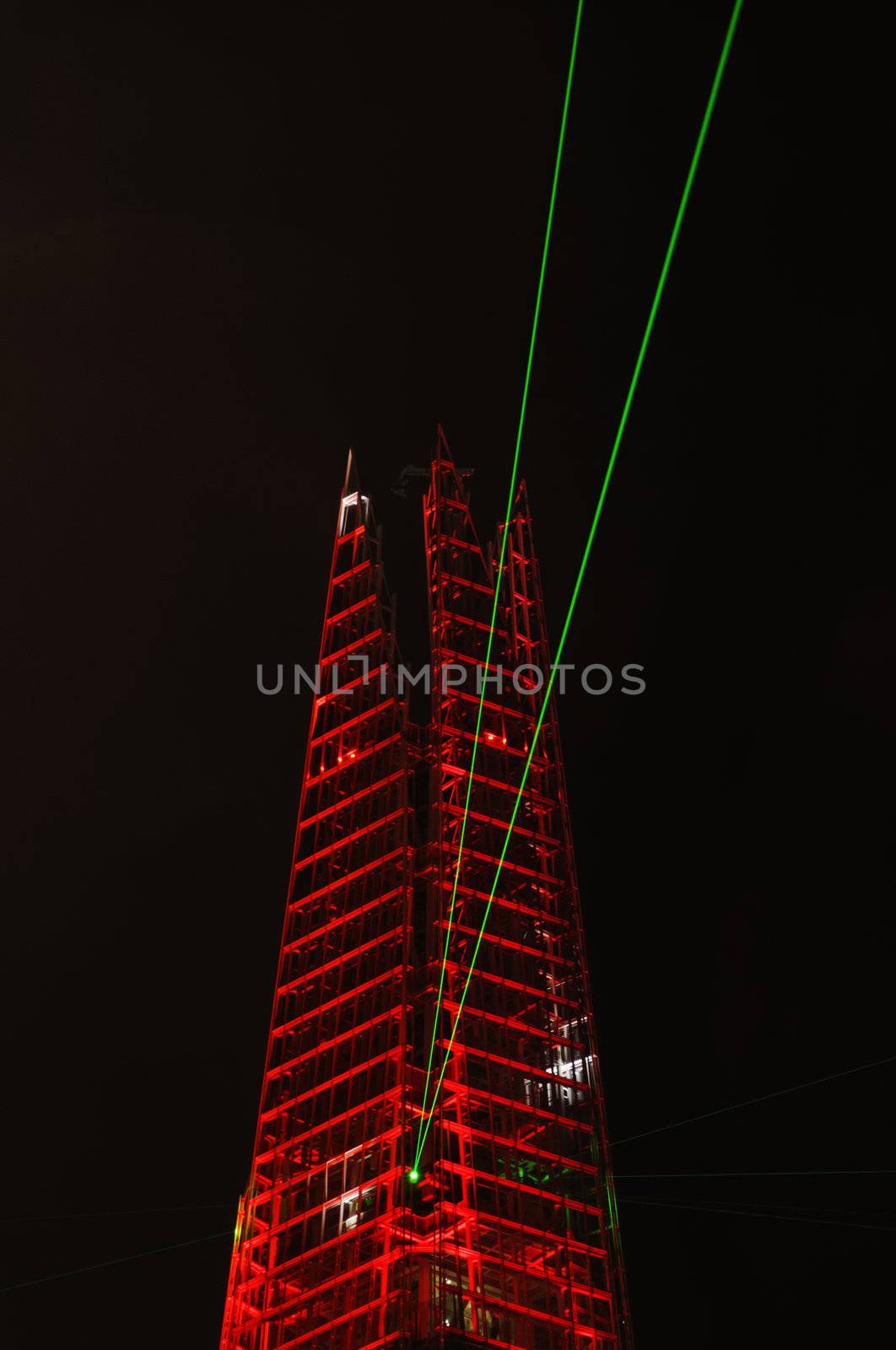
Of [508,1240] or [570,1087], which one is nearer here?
[508,1240]

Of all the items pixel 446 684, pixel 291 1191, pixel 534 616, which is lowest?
pixel 291 1191

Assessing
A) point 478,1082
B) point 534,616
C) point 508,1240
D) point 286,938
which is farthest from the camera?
point 534,616

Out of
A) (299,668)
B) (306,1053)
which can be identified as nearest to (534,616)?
(299,668)

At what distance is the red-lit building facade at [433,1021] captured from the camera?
47.6 metres

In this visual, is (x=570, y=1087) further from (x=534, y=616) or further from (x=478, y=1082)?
(x=534, y=616)

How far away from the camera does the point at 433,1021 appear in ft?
176

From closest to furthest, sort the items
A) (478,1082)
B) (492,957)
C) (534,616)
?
(478,1082) < (492,957) < (534,616)

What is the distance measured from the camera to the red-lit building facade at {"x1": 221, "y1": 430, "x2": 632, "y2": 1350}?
47562 millimetres

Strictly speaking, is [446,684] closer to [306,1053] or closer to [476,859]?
[476,859]

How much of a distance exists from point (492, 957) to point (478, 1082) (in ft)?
18.4

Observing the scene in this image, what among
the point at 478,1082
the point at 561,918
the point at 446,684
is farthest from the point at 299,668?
the point at 478,1082

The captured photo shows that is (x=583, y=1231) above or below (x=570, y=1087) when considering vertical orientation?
below

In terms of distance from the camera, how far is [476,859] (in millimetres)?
58844

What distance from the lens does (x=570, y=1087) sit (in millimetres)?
54094
